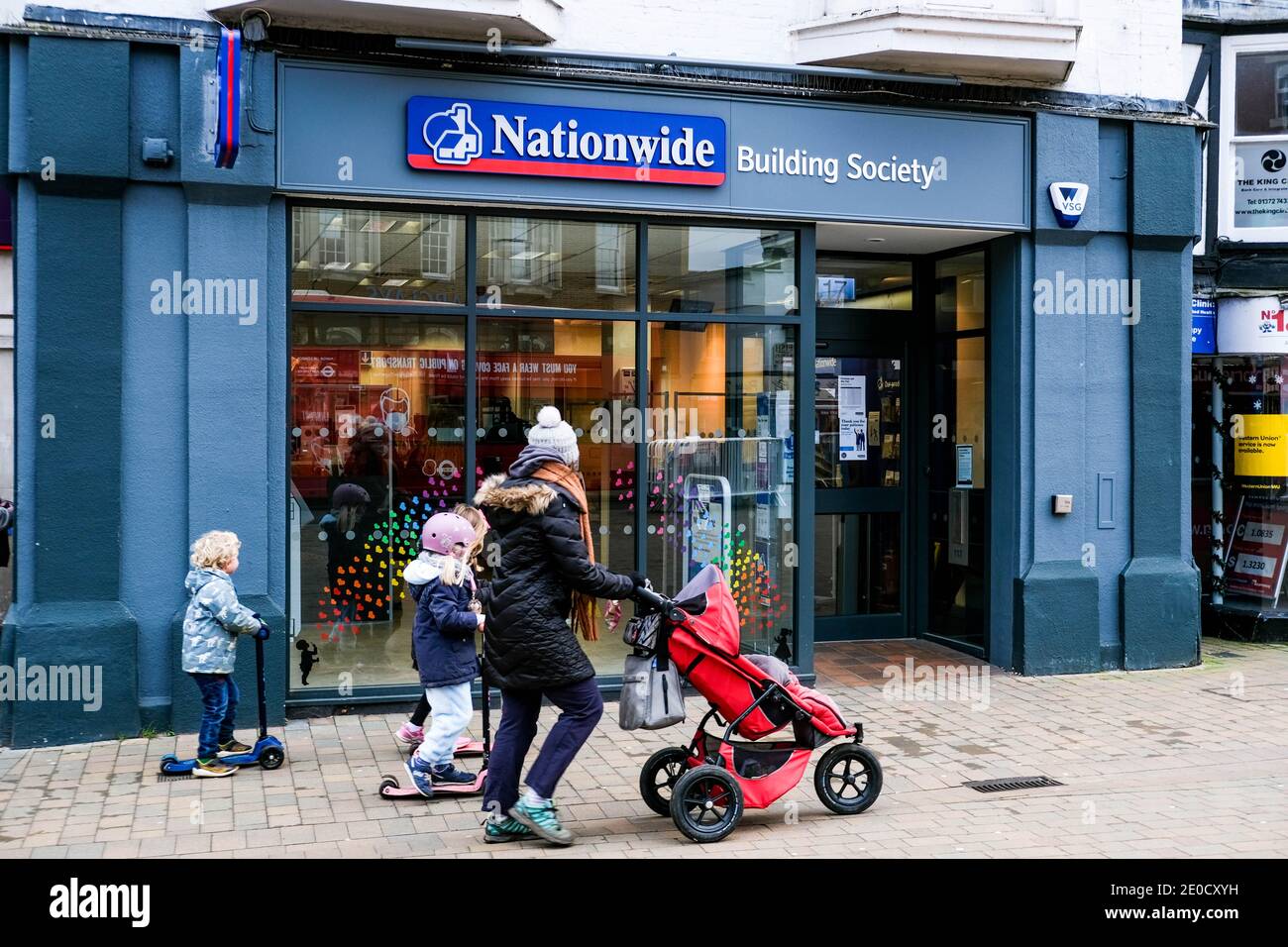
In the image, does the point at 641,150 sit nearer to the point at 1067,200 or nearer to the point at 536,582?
the point at 1067,200

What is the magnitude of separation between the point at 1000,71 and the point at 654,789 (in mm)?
6278

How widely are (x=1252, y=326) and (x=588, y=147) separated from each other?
649cm

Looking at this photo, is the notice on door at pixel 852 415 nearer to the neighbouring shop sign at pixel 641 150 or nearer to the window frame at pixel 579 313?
the window frame at pixel 579 313

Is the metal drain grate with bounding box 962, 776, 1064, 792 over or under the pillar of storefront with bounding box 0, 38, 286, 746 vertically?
under

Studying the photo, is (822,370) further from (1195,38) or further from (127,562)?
(127,562)

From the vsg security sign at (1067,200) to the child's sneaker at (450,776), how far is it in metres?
6.37

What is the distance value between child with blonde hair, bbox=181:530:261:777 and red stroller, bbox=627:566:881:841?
2.46m

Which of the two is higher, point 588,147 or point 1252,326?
point 588,147

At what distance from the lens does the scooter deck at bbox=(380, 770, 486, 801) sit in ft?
22.2

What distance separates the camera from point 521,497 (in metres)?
5.84
